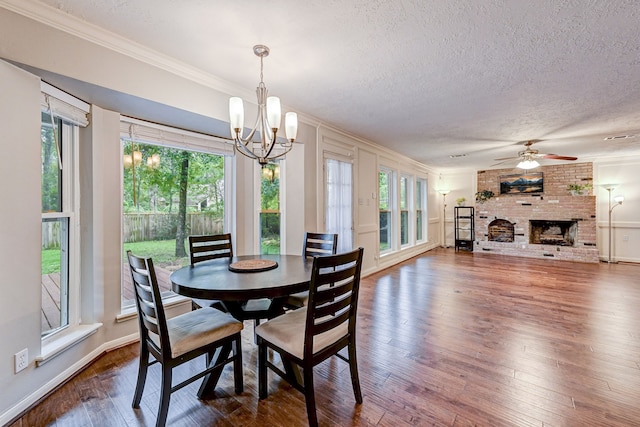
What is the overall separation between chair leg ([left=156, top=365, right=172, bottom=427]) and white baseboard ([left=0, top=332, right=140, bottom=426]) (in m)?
0.91

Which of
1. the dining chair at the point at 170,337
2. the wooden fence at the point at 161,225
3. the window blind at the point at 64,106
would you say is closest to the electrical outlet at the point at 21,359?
the dining chair at the point at 170,337

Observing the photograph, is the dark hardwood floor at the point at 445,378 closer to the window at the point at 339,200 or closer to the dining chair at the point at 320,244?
the dining chair at the point at 320,244

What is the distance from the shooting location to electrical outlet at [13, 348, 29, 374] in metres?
1.69

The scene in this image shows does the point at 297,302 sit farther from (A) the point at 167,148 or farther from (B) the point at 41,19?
(B) the point at 41,19

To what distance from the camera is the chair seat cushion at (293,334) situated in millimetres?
1625

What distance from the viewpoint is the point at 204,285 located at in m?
1.69

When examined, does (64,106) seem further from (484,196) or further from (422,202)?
(484,196)

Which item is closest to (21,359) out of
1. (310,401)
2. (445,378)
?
(310,401)

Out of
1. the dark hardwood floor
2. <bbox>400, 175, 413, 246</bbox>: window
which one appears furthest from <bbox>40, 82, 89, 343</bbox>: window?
<bbox>400, 175, 413, 246</bbox>: window

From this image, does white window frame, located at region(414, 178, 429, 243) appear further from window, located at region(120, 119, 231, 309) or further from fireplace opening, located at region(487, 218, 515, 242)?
window, located at region(120, 119, 231, 309)

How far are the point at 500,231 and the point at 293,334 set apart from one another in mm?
7646

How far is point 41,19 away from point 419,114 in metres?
3.42

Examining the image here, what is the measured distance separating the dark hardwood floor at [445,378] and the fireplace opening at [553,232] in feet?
12.0

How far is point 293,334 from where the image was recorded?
1.67m
